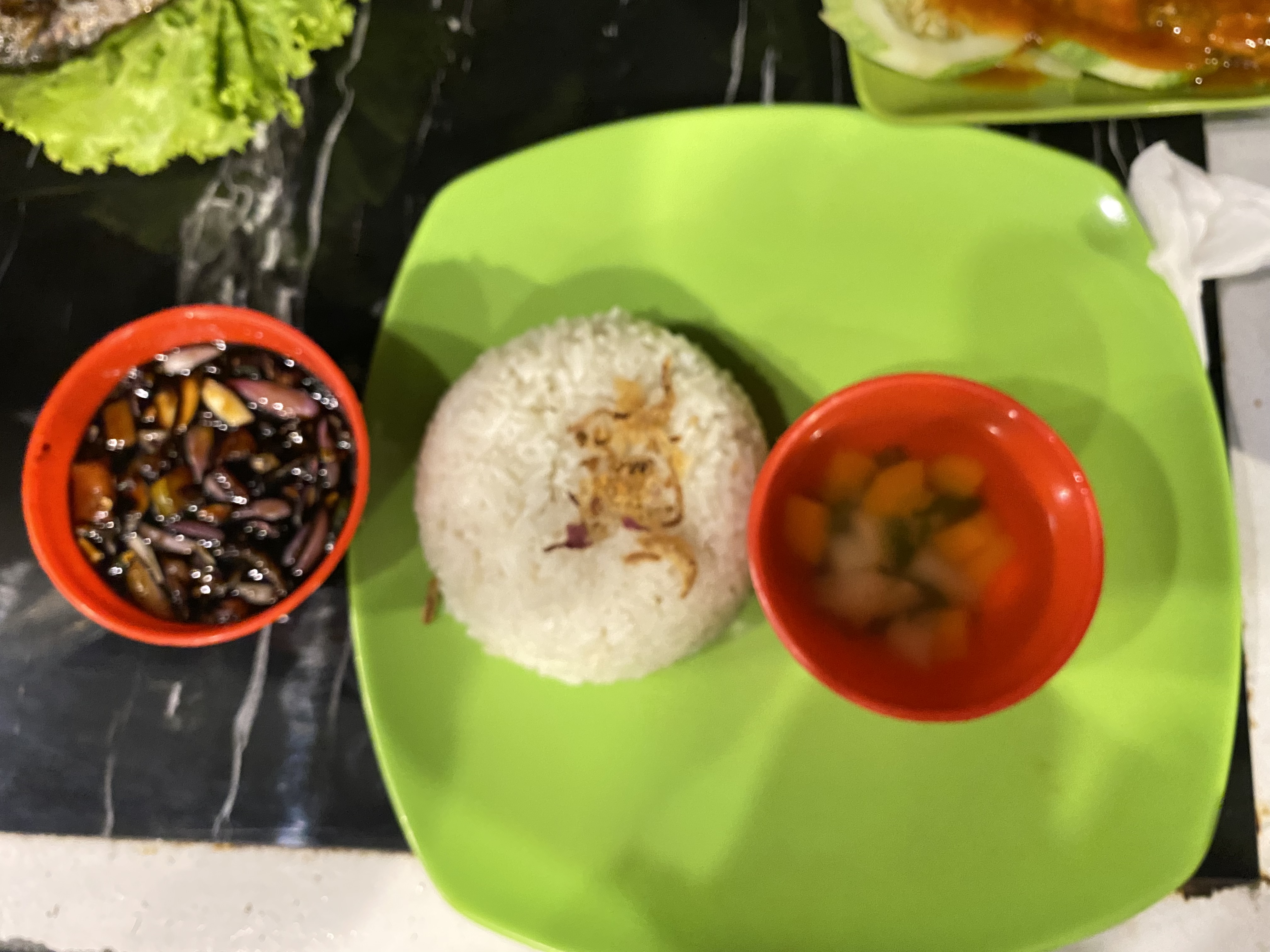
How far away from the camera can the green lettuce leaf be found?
1.39 metres

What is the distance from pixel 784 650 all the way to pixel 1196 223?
3.05 ft

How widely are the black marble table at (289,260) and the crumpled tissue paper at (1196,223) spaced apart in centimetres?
8

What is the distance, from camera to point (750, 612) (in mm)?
1277

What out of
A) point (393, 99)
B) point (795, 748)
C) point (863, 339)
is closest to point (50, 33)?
point (393, 99)

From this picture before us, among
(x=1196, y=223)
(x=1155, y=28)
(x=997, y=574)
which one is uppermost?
(x=1155, y=28)

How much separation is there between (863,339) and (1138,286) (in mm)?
410

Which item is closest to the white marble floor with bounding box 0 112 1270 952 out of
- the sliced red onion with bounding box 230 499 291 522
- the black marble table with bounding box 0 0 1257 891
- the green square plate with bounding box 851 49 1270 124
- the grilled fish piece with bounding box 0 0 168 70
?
the black marble table with bounding box 0 0 1257 891

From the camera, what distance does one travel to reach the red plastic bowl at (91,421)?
3.48 feet

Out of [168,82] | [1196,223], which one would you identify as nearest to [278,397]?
[168,82]

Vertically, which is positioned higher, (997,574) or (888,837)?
(997,574)

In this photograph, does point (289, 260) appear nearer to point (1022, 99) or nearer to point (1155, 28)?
point (1022, 99)

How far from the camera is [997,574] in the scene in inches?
45.0

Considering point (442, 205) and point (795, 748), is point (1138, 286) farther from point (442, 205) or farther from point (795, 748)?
point (442, 205)

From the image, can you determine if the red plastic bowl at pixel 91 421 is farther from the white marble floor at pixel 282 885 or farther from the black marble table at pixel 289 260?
the white marble floor at pixel 282 885
